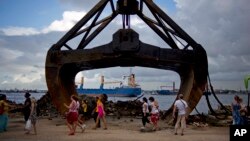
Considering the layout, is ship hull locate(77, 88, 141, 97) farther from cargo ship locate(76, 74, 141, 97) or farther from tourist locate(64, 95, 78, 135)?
tourist locate(64, 95, 78, 135)

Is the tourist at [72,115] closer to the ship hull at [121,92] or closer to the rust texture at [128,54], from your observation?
the rust texture at [128,54]

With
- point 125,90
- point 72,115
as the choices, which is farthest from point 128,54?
point 125,90

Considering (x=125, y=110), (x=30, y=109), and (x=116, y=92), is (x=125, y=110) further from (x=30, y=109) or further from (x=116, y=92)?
(x=116, y=92)

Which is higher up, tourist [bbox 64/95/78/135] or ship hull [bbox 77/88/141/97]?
ship hull [bbox 77/88/141/97]

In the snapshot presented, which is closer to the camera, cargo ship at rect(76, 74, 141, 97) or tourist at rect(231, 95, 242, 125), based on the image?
tourist at rect(231, 95, 242, 125)

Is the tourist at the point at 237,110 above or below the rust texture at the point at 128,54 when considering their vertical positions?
below

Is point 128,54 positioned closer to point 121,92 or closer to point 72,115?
point 72,115

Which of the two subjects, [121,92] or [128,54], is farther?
[121,92]

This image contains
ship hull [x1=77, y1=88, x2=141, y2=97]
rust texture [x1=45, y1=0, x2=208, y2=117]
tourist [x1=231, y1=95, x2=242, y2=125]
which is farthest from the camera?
ship hull [x1=77, y1=88, x2=141, y2=97]

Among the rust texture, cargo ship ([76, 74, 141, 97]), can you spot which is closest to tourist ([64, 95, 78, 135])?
the rust texture

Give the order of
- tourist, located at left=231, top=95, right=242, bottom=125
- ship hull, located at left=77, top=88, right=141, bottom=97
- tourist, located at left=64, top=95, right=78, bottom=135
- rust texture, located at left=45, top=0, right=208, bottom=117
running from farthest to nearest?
ship hull, located at left=77, top=88, right=141, bottom=97, rust texture, located at left=45, top=0, right=208, bottom=117, tourist, located at left=64, top=95, right=78, bottom=135, tourist, located at left=231, top=95, right=242, bottom=125

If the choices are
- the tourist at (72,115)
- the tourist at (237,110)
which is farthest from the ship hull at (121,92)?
the tourist at (237,110)

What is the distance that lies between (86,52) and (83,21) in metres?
1.37

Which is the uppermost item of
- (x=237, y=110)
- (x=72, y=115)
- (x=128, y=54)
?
(x=128, y=54)
